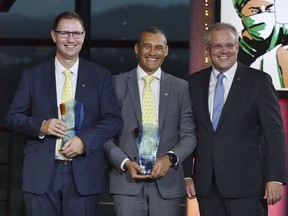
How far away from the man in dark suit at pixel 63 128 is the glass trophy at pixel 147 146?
127 millimetres

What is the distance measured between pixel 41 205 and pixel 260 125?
118cm

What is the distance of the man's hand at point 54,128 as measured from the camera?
10.7 ft

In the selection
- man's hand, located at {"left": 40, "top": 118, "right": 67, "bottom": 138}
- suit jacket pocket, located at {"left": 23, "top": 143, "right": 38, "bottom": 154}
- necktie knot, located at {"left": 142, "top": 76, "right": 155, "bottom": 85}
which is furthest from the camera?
necktie knot, located at {"left": 142, "top": 76, "right": 155, "bottom": 85}

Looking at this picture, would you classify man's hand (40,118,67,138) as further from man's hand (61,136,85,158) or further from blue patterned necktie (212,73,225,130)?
blue patterned necktie (212,73,225,130)

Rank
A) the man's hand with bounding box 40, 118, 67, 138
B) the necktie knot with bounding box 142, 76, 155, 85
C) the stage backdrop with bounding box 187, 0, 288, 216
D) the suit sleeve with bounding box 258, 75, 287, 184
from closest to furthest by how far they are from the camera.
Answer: the man's hand with bounding box 40, 118, 67, 138, the suit sleeve with bounding box 258, 75, 287, 184, the necktie knot with bounding box 142, 76, 155, 85, the stage backdrop with bounding box 187, 0, 288, 216

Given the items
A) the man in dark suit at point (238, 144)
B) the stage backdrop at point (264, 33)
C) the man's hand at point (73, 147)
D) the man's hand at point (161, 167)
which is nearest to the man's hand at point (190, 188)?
the man in dark suit at point (238, 144)

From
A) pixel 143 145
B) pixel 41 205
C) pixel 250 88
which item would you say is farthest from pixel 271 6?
pixel 41 205

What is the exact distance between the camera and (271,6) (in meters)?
4.82

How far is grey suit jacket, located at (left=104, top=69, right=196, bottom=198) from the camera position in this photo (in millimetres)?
3520

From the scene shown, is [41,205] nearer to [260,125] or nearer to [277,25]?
[260,125]

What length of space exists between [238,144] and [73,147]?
33.7 inches

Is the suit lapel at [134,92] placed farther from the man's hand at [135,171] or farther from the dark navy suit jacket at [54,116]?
the man's hand at [135,171]

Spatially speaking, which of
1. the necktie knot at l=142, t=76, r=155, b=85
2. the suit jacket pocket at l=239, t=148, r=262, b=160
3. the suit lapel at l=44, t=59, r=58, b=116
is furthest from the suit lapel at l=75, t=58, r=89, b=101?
the suit jacket pocket at l=239, t=148, r=262, b=160

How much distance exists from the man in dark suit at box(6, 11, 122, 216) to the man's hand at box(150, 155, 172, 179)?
0.26 metres
